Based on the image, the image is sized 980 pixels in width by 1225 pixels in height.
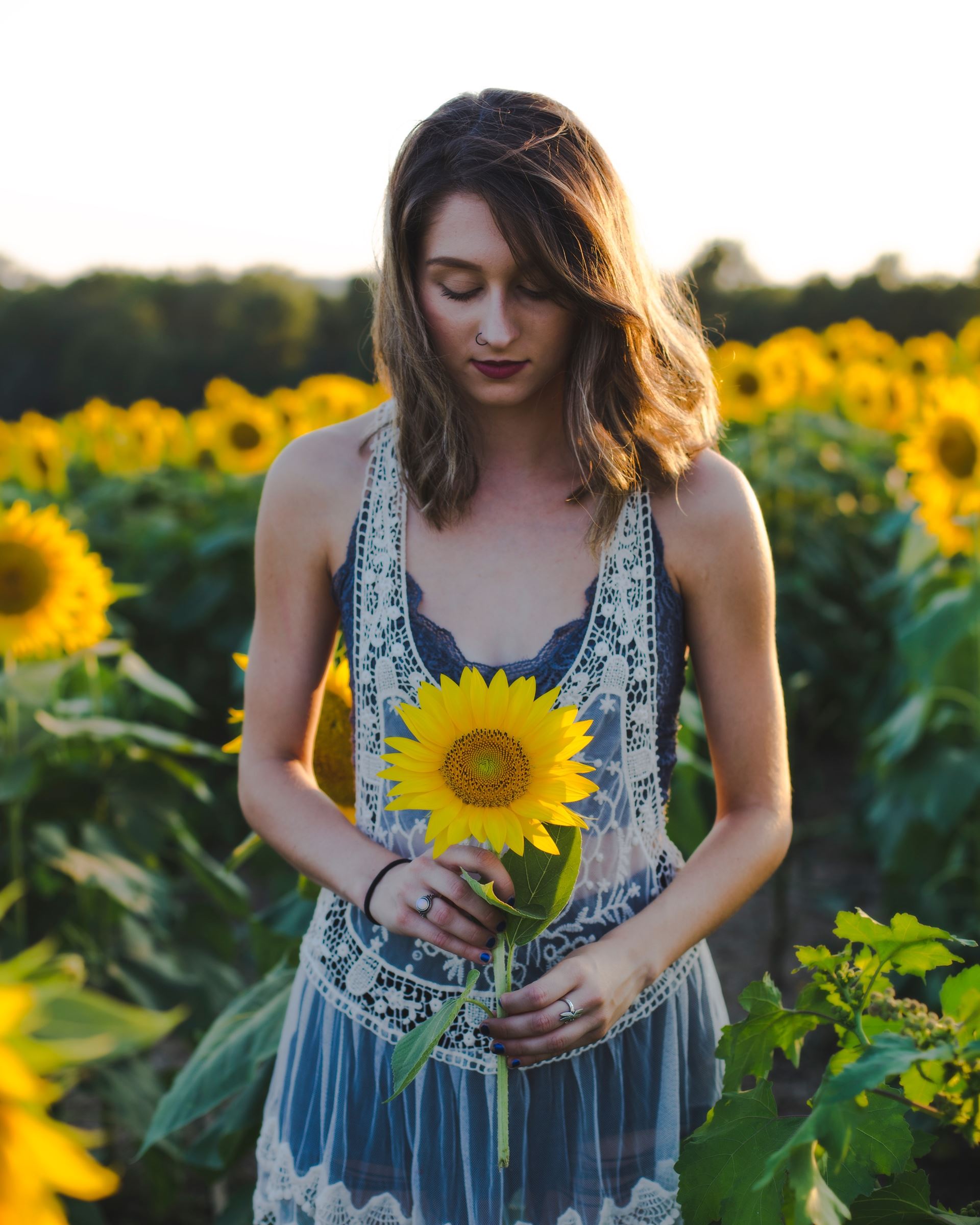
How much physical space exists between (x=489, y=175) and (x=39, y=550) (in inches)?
76.6

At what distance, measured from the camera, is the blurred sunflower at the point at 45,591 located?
Answer: 9.30 ft

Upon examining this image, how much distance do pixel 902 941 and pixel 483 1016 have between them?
657 millimetres

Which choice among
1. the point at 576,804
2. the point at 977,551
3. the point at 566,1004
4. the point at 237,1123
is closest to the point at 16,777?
the point at 237,1123

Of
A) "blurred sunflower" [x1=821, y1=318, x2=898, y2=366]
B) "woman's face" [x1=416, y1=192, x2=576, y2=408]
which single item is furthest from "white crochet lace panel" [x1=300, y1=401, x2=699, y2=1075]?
"blurred sunflower" [x1=821, y1=318, x2=898, y2=366]

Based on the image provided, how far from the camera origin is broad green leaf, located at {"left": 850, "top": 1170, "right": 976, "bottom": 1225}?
88 centimetres

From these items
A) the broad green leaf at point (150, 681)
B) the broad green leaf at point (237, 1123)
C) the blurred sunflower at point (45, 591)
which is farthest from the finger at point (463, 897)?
the blurred sunflower at point (45, 591)

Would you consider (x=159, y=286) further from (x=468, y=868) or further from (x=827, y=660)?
(x=468, y=868)

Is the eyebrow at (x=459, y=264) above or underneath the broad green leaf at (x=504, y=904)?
above

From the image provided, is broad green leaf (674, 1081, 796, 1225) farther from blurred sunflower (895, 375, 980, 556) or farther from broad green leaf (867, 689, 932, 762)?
blurred sunflower (895, 375, 980, 556)

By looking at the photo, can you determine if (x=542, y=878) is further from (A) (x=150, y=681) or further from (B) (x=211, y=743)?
(B) (x=211, y=743)

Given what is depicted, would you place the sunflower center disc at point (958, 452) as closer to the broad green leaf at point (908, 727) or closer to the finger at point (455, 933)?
the broad green leaf at point (908, 727)

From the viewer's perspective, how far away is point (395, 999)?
149 cm

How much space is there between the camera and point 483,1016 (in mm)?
1448

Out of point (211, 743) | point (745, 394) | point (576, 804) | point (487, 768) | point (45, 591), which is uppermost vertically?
point (745, 394)
